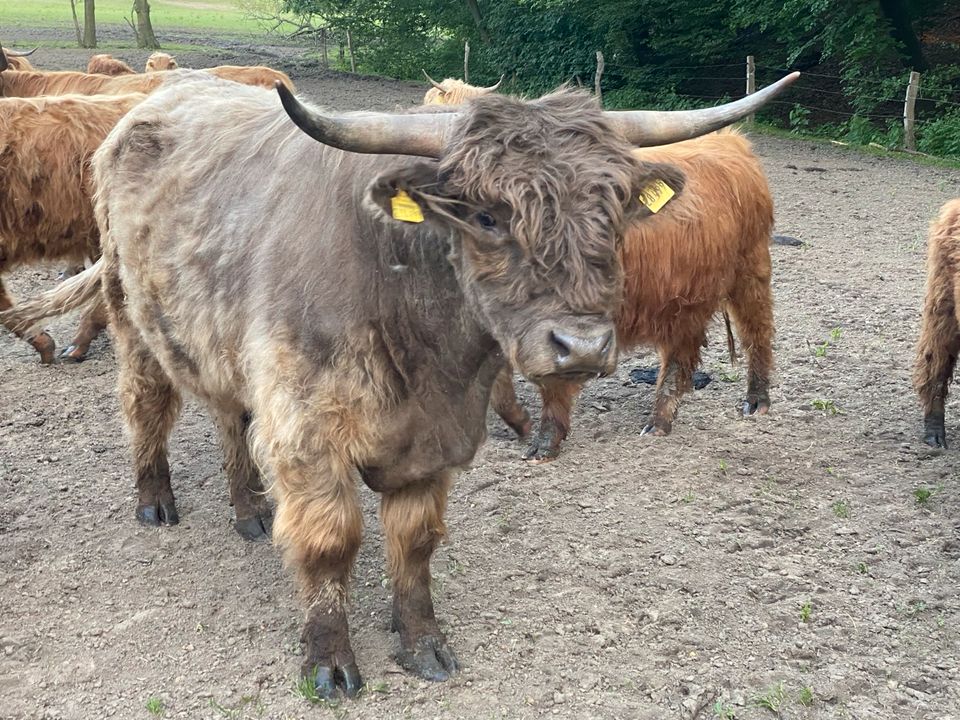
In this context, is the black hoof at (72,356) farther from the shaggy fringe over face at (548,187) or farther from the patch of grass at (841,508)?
the patch of grass at (841,508)

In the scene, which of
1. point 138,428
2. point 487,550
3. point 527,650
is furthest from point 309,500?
point 138,428

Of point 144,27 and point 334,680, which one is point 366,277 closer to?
point 334,680

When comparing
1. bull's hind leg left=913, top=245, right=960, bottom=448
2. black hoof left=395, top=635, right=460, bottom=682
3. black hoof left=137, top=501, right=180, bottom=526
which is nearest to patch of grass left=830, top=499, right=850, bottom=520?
bull's hind leg left=913, top=245, right=960, bottom=448

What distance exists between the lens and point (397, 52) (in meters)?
29.6

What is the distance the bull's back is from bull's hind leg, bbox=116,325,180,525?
8.33 ft

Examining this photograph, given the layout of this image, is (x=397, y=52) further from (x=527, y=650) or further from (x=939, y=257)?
(x=527, y=650)

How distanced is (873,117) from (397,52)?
1580cm

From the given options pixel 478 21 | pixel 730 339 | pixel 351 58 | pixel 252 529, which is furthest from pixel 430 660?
pixel 351 58

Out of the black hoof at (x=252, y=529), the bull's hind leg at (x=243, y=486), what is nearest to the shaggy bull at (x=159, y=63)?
the bull's hind leg at (x=243, y=486)

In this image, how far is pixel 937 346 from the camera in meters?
5.79

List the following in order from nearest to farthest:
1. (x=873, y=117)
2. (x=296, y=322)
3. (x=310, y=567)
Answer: (x=296, y=322) < (x=310, y=567) < (x=873, y=117)

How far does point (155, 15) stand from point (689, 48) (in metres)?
39.8

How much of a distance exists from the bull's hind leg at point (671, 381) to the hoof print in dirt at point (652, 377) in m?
0.77

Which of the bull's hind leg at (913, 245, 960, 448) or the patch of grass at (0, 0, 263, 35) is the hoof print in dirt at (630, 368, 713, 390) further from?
the patch of grass at (0, 0, 263, 35)
